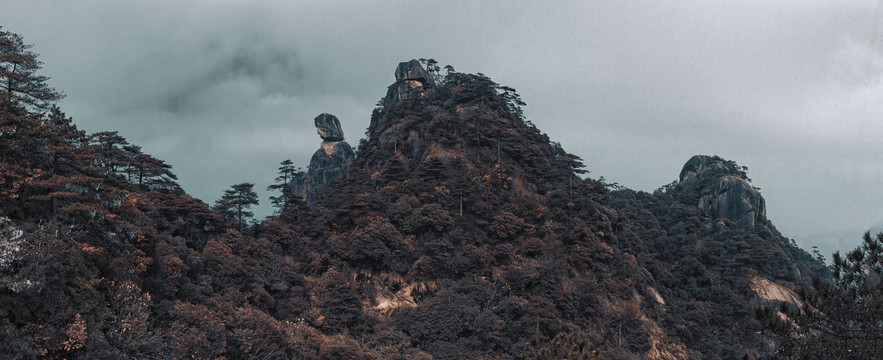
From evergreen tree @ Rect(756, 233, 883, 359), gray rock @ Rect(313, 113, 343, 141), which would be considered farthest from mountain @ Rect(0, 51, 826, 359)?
gray rock @ Rect(313, 113, 343, 141)

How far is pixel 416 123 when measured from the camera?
231 ft

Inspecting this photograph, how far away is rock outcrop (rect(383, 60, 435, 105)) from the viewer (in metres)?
87.0

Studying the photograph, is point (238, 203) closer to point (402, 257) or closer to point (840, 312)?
point (402, 257)

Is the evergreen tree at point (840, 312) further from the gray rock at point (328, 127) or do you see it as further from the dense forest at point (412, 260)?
the gray rock at point (328, 127)

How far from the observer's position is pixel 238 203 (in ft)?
164

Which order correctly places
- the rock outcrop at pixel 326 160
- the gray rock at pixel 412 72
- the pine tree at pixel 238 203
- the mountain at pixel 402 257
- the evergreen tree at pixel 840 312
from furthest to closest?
the rock outcrop at pixel 326 160 → the gray rock at pixel 412 72 → the pine tree at pixel 238 203 → the mountain at pixel 402 257 → the evergreen tree at pixel 840 312

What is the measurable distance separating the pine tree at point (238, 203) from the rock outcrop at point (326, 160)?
155ft

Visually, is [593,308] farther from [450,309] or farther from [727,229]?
[727,229]

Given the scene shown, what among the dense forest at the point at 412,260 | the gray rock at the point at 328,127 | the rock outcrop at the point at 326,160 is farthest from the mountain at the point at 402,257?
the gray rock at the point at 328,127

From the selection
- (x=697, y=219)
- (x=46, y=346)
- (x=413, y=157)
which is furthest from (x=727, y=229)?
(x=46, y=346)

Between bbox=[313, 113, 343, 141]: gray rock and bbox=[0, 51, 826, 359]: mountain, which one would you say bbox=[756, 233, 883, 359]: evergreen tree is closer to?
bbox=[0, 51, 826, 359]: mountain

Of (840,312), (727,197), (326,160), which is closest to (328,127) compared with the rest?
(326,160)

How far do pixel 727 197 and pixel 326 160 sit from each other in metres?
84.2

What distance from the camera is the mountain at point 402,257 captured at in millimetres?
24109
